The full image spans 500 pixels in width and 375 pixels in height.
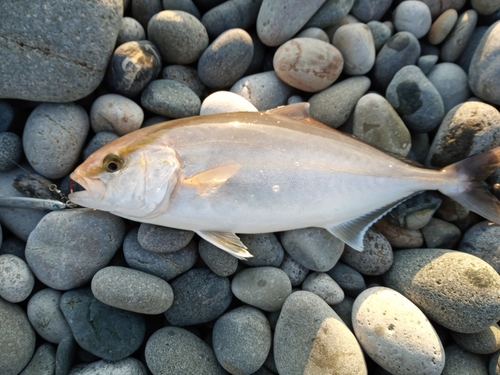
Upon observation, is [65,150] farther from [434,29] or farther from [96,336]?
[434,29]

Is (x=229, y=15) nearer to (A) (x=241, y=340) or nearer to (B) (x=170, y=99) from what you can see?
(B) (x=170, y=99)

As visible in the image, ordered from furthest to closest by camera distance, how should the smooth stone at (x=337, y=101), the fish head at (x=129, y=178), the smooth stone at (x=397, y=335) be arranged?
the smooth stone at (x=337, y=101), the smooth stone at (x=397, y=335), the fish head at (x=129, y=178)

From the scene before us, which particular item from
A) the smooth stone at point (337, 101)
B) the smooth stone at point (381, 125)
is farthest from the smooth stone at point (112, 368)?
the smooth stone at point (381, 125)

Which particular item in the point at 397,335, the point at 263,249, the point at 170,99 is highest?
the point at 170,99

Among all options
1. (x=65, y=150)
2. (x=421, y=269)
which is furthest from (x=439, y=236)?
(x=65, y=150)

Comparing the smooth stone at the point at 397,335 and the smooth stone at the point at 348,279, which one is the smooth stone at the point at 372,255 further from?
the smooth stone at the point at 397,335

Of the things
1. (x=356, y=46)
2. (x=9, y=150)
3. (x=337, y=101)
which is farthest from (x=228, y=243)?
(x=356, y=46)
